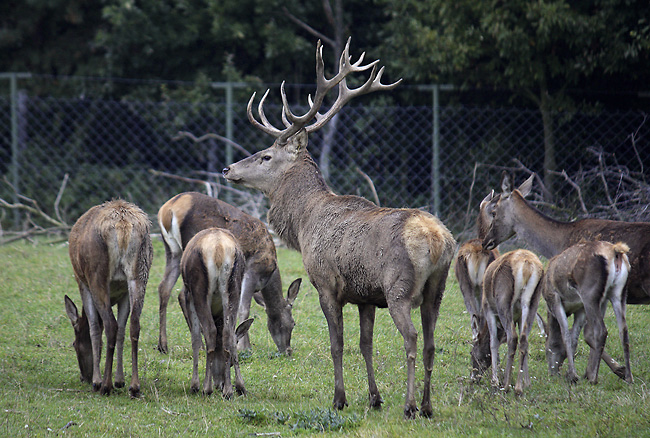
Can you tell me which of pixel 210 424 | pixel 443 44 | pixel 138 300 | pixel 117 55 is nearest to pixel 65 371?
pixel 138 300

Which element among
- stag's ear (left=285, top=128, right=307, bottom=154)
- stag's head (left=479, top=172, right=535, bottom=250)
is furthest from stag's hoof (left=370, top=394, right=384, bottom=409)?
stag's head (left=479, top=172, right=535, bottom=250)

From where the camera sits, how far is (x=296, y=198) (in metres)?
6.15

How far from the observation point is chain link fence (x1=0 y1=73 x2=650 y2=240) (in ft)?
38.0

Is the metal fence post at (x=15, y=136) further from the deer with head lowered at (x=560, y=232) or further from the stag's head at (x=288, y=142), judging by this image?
the deer with head lowered at (x=560, y=232)

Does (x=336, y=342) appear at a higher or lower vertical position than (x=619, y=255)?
lower

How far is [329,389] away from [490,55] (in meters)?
7.82

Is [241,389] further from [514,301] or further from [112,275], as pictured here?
[514,301]

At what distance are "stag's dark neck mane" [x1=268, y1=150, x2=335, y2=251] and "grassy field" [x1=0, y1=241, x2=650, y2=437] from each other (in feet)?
4.04

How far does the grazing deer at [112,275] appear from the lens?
17.9 ft

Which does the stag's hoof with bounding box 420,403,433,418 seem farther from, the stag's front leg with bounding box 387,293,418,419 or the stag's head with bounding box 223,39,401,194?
the stag's head with bounding box 223,39,401,194

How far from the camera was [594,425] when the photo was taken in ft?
14.5

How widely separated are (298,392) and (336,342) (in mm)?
736

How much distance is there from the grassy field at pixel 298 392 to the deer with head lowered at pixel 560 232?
72 cm

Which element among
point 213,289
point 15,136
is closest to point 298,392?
point 213,289
